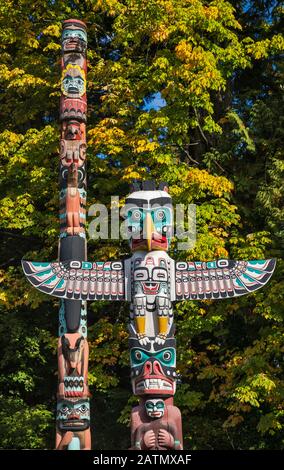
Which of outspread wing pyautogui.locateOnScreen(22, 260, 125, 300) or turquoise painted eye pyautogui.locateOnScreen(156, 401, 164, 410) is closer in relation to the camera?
turquoise painted eye pyautogui.locateOnScreen(156, 401, 164, 410)

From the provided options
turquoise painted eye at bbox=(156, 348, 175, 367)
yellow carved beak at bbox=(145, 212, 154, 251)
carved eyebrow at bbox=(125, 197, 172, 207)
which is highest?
carved eyebrow at bbox=(125, 197, 172, 207)

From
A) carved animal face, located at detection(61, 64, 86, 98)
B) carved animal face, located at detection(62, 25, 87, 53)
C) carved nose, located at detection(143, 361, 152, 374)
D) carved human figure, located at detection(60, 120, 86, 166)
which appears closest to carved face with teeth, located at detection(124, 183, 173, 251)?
carved nose, located at detection(143, 361, 152, 374)

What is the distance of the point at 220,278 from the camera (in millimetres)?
11023

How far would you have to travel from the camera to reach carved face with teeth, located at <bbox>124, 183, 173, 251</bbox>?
11.1 meters

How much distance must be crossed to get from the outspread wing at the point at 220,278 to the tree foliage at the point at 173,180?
127 inches

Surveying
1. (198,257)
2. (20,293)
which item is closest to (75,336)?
(198,257)

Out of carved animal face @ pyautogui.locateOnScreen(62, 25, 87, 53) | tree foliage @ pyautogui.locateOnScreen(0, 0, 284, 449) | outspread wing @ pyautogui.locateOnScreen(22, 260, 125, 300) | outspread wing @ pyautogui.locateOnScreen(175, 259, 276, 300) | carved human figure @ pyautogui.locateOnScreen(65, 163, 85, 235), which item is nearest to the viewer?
outspread wing @ pyautogui.locateOnScreen(22, 260, 125, 300)

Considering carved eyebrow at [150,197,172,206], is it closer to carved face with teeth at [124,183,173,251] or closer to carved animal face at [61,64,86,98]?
carved face with teeth at [124,183,173,251]

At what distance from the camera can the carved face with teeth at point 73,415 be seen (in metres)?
11.5

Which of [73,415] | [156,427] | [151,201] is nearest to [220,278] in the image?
[151,201]

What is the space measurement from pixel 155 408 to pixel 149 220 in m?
2.64

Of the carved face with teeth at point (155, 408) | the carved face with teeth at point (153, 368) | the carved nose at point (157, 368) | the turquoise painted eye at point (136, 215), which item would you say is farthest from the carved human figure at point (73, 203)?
the carved face with teeth at point (155, 408)

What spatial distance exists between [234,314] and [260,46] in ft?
19.1

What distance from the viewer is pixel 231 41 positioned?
16.9 metres
